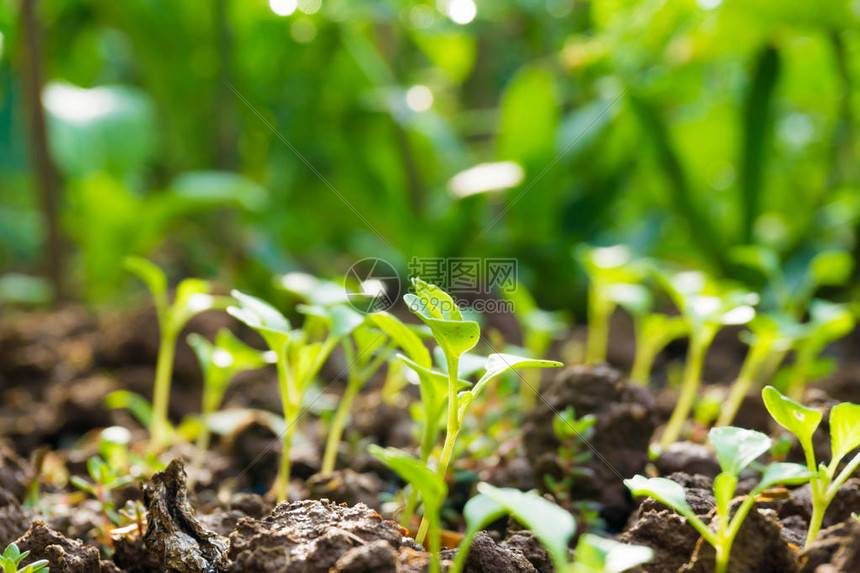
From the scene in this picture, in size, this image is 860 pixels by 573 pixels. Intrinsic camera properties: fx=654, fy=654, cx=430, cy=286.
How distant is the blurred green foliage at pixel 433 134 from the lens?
151 cm

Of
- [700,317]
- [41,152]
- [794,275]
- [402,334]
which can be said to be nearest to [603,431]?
[700,317]

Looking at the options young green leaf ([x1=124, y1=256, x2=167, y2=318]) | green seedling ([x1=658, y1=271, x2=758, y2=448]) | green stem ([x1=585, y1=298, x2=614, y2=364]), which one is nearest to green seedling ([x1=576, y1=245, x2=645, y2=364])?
green stem ([x1=585, y1=298, x2=614, y2=364])

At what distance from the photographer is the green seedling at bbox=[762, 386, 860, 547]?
1.58 ft

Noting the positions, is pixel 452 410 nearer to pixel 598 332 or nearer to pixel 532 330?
pixel 532 330

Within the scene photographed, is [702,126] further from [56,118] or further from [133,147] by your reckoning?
[56,118]

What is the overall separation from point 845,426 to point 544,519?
28 centimetres

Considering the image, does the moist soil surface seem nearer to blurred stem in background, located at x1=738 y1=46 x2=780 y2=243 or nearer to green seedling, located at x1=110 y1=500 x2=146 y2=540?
green seedling, located at x1=110 y1=500 x2=146 y2=540

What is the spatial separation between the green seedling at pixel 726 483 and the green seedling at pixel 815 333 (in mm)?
454

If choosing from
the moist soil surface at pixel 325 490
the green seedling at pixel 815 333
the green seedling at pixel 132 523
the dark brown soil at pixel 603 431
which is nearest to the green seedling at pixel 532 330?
the moist soil surface at pixel 325 490

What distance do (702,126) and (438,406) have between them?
150 centimetres

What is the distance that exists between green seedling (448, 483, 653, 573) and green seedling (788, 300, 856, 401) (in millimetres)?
592

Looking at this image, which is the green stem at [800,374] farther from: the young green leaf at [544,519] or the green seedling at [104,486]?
the green seedling at [104,486]

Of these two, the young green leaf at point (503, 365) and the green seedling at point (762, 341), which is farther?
the green seedling at point (762, 341)

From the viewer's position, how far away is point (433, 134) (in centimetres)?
179
